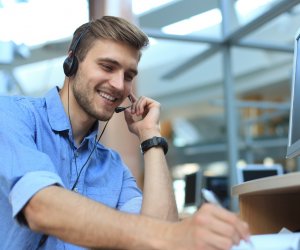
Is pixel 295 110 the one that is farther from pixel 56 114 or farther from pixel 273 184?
pixel 56 114

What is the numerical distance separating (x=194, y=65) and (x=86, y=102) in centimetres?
391

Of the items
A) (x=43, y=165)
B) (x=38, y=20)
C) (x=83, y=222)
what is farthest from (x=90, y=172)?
(x=38, y=20)

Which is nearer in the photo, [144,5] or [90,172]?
[90,172]

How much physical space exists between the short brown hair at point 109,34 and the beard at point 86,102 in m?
0.10

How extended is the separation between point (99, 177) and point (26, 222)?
49 centimetres

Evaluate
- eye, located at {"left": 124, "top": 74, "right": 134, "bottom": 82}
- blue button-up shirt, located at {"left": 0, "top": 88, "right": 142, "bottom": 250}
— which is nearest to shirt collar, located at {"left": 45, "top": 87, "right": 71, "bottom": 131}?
blue button-up shirt, located at {"left": 0, "top": 88, "right": 142, "bottom": 250}

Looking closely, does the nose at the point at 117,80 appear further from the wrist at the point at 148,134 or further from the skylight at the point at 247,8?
the skylight at the point at 247,8

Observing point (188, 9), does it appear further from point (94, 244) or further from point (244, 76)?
point (244, 76)

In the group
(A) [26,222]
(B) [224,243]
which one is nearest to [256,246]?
(B) [224,243]

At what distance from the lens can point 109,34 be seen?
4.19ft

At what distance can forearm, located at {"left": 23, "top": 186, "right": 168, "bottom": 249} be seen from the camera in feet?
2.22

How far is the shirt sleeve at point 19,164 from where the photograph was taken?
0.78 m

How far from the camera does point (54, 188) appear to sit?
2.52 ft

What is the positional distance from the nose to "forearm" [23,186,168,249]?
1.84 feet
